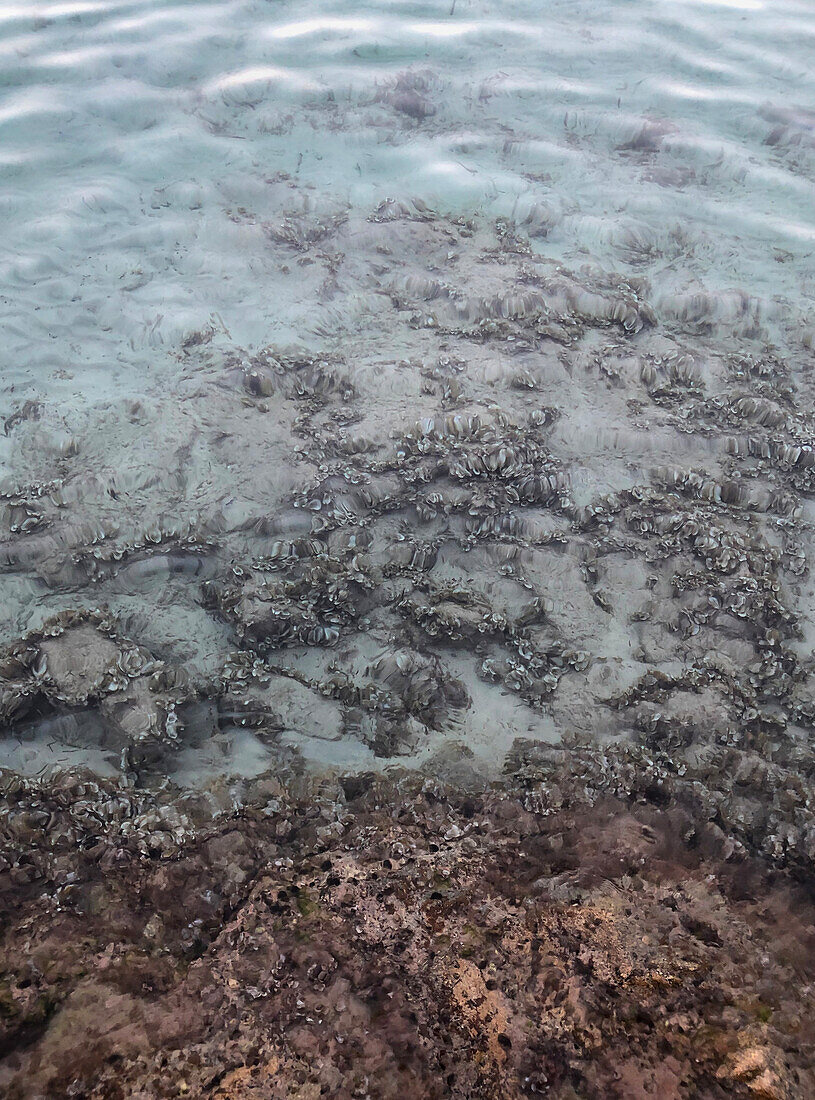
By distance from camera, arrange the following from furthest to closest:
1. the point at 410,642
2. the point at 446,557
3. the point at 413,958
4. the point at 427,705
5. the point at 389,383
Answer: the point at 389,383 < the point at 446,557 < the point at 410,642 < the point at 427,705 < the point at 413,958

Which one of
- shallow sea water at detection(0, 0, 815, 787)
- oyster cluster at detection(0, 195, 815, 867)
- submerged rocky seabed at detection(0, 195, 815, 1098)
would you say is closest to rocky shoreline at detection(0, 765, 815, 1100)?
submerged rocky seabed at detection(0, 195, 815, 1098)

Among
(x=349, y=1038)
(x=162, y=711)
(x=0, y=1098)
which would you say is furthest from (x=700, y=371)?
(x=0, y=1098)

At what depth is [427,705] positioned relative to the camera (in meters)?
2.54

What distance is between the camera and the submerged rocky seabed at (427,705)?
60.9 inches

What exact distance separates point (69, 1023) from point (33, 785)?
859 millimetres

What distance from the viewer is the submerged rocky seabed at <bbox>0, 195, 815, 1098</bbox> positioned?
1546 mm

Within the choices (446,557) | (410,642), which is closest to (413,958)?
(410,642)

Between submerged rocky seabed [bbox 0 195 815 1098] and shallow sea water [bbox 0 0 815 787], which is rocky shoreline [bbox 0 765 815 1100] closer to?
submerged rocky seabed [bbox 0 195 815 1098]

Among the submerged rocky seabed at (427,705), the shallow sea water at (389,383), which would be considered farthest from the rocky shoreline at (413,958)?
the shallow sea water at (389,383)

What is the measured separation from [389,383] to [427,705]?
1.75 meters

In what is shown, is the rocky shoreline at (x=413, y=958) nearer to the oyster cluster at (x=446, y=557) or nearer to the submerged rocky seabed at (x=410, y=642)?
the submerged rocky seabed at (x=410, y=642)

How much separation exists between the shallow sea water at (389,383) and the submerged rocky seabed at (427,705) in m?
0.02

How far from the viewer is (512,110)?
539cm

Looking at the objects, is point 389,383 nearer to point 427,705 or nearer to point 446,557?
point 446,557
